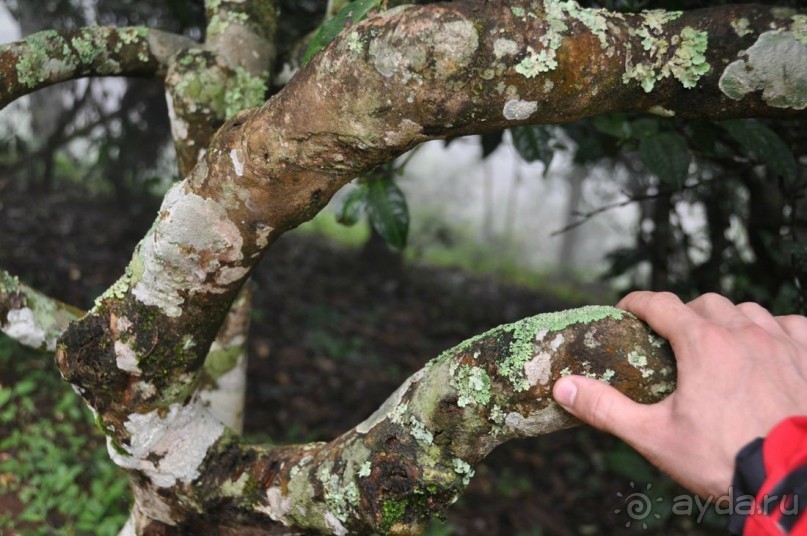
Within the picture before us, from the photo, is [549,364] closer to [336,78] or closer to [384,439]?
[384,439]

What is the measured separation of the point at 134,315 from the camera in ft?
4.60

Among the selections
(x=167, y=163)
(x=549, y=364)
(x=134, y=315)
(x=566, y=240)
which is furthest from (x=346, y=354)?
(x=566, y=240)

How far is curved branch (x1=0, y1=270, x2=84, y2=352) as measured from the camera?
5.18 feet

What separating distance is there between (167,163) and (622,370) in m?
4.59

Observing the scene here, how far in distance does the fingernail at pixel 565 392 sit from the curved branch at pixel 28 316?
1210 millimetres

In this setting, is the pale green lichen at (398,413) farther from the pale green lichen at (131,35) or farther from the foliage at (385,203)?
the pale green lichen at (131,35)

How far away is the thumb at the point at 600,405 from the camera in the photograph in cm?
104

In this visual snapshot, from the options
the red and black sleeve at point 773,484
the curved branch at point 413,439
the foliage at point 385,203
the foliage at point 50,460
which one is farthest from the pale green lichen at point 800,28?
the foliage at point 50,460

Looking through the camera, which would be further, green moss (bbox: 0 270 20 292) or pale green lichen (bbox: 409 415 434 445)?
green moss (bbox: 0 270 20 292)

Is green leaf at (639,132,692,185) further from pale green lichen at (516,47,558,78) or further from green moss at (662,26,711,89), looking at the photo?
pale green lichen at (516,47,558,78)

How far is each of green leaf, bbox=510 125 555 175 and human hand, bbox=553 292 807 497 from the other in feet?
3.34

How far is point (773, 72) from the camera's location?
1145 millimetres

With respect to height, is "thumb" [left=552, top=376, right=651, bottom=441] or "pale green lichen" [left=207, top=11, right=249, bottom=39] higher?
"pale green lichen" [left=207, top=11, right=249, bottom=39]

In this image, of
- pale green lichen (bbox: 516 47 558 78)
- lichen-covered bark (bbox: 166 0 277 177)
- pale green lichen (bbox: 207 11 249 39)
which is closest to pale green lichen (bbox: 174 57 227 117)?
lichen-covered bark (bbox: 166 0 277 177)
